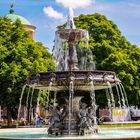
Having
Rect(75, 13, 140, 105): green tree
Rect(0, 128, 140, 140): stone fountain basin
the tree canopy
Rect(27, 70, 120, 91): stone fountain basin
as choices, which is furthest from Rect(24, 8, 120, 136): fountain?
Rect(75, 13, 140, 105): green tree

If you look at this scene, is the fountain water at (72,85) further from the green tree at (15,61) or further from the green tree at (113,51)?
the green tree at (113,51)

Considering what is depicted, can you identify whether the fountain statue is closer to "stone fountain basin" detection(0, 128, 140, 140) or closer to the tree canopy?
"stone fountain basin" detection(0, 128, 140, 140)

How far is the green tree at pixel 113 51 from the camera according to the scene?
4691 centimetres

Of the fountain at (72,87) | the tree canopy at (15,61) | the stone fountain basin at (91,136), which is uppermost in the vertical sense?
the tree canopy at (15,61)

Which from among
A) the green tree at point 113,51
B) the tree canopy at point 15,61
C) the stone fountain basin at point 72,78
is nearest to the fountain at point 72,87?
the stone fountain basin at point 72,78

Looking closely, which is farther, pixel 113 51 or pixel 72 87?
pixel 113 51

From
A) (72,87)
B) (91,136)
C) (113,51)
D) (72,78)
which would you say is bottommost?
(91,136)

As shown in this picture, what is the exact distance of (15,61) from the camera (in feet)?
141

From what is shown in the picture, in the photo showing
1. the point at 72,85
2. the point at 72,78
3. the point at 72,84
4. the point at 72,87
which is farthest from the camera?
the point at 72,87

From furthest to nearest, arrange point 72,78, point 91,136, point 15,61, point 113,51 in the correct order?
1. point 113,51
2. point 15,61
3. point 72,78
4. point 91,136

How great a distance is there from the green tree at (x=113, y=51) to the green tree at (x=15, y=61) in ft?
18.7

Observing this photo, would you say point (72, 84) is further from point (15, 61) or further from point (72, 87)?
point (15, 61)

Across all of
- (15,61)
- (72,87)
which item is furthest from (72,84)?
(15,61)

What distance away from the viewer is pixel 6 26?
4734cm
